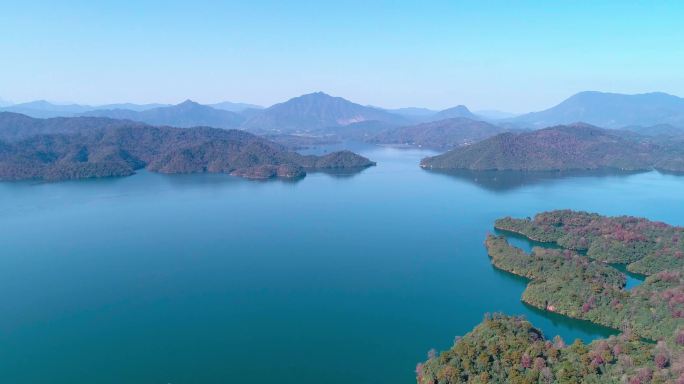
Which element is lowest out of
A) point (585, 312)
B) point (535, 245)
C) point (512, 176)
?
point (585, 312)

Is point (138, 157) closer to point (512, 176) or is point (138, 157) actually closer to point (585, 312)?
point (512, 176)

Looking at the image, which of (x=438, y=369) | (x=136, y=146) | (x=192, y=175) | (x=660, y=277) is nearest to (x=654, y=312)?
(x=660, y=277)

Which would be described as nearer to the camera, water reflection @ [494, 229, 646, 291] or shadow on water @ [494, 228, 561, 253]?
water reflection @ [494, 229, 646, 291]

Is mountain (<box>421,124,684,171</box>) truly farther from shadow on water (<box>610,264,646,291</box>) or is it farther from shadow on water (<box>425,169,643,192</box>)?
shadow on water (<box>610,264,646,291</box>)

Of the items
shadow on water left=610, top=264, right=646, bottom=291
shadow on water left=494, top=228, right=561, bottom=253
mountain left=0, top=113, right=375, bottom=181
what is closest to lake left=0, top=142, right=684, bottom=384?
shadow on water left=494, top=228, right=561, bottom=253

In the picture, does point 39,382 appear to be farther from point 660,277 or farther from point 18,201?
point 18,201

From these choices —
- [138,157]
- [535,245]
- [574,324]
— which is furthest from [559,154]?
[138,157]

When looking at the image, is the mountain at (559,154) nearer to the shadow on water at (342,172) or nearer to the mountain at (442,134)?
the shadow on water at (342,172)
